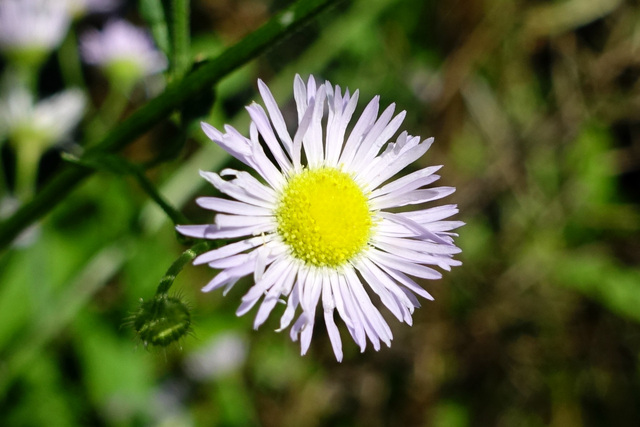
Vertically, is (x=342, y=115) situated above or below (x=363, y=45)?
below

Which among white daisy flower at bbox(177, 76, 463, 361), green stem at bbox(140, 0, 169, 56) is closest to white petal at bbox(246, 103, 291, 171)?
white daisy flower at bbox(177, 76, 463, 361)

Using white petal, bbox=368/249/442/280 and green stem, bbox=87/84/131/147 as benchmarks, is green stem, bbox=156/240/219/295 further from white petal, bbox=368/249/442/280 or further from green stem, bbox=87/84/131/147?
green stem, bbox=87/84/131/147

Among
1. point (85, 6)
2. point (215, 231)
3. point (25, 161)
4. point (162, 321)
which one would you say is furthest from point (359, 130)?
point (85, 6)

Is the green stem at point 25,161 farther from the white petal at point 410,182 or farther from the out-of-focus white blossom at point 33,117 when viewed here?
the white petal at point 410,182

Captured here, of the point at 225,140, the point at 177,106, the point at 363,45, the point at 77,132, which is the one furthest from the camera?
the point at 363,45

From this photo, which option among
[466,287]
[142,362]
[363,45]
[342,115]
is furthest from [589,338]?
[342,115]

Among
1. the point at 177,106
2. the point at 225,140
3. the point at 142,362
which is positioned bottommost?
the point at 142,362

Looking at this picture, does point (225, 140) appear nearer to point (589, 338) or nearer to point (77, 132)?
point (77, 132)
